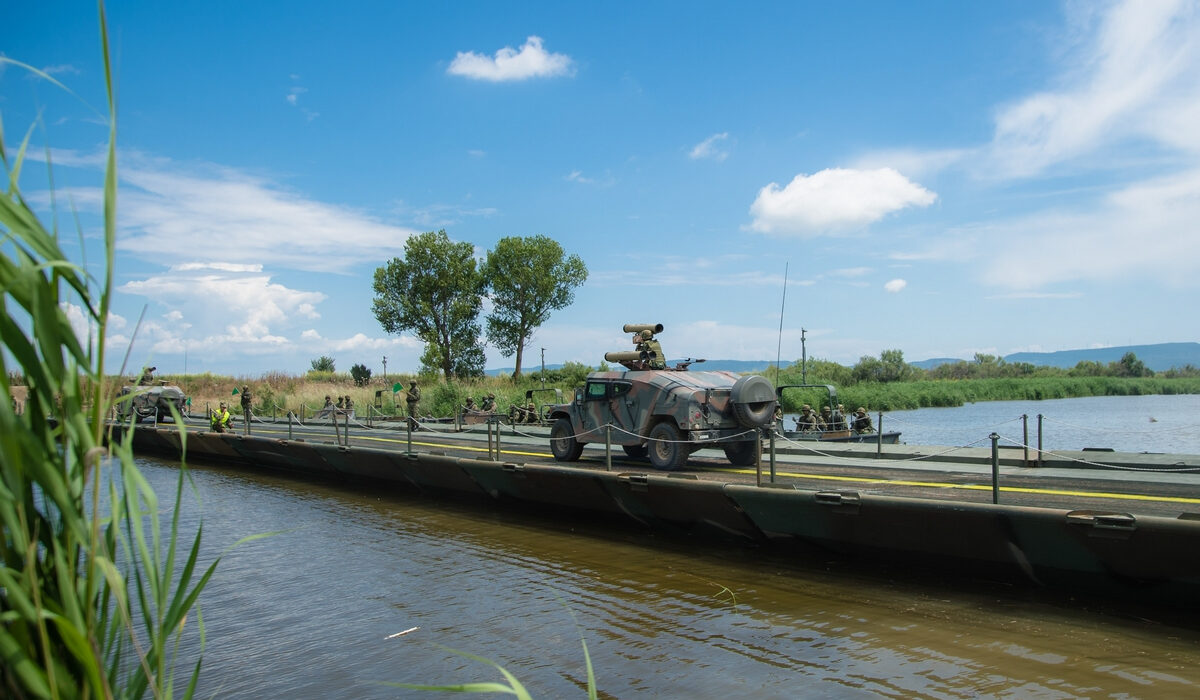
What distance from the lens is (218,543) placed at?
13344 millimetres

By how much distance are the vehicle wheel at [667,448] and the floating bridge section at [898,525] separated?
1102mm

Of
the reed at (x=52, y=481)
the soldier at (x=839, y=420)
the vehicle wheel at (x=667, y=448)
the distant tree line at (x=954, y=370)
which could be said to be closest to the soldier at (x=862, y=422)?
the soldier at (x=839, y=420)

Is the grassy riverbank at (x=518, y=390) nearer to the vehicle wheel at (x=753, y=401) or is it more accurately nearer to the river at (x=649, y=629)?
the vehicle wheel at (x=753, y=401)

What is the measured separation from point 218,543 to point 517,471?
4946mm

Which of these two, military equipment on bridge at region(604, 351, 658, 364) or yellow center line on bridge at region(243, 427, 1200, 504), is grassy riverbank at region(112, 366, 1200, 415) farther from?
yellow center line on bridge at region(243, 427, 1200, 504)

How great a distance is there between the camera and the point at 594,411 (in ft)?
52.5

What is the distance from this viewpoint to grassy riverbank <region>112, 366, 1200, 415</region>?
4175 centimetres

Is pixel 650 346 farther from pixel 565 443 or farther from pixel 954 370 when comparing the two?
pixel 954 370

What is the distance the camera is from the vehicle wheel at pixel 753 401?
1441 cm

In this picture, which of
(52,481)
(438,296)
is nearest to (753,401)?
(52,481)

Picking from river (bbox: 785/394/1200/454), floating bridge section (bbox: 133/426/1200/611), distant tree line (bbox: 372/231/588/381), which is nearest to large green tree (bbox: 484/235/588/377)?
distant tree line (bbox: 372/231/588/381)

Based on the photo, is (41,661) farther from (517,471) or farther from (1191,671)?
(517,471)

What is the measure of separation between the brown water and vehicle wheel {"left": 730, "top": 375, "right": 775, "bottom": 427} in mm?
2957

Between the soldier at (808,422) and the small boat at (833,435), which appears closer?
the small boat at (833,435)
